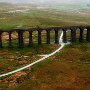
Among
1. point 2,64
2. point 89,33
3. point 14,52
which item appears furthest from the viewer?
point 89,33

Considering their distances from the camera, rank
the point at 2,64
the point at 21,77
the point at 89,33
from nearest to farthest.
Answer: the point at 21,77
the point at 2,64
the point at 89,33

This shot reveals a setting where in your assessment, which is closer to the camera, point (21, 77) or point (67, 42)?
point (21, 77)

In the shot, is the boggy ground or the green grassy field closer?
the boggy ground

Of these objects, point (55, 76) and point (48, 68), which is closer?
point (55, 76)

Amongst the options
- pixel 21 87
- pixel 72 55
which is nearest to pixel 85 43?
pixel 72 55

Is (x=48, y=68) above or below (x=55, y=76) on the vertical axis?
above

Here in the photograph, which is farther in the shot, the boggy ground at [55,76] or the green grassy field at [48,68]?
the green grassy field at [48,68]

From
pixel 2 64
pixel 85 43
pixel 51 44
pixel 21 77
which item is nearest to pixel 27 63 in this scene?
pixel 2 64

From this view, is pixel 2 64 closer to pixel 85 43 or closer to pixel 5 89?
pixel 5 89
